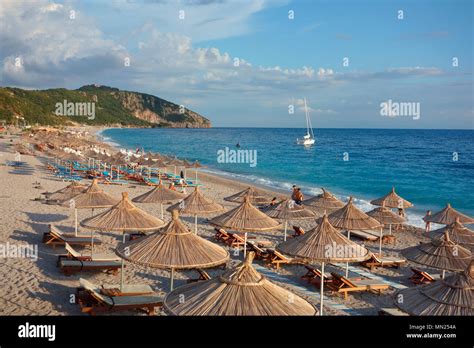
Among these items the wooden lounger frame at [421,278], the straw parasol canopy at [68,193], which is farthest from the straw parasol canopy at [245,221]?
the straw parasol canopy at [68,193]

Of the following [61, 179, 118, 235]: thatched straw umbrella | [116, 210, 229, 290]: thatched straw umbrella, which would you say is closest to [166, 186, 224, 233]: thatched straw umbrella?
[61, 179, 118, 235]: thatched straw umbrella

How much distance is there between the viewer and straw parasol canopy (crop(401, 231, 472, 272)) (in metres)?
8.39

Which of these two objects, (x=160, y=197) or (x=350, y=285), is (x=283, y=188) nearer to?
(x=160, y=197)

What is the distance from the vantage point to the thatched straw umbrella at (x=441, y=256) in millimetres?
8391

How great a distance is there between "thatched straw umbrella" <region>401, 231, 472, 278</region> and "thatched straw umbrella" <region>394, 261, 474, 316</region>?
2.86 meters

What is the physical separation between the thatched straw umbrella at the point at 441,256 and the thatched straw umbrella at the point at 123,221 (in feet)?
17.2

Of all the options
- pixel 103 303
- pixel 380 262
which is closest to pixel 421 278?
pixel 380 262

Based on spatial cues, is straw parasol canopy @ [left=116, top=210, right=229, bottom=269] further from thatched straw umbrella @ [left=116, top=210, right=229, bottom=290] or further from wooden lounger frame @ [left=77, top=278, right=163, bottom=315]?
wooden lounger frame @ [left=77, top=278, right=163, bottom=315]

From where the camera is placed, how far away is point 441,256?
8.53m

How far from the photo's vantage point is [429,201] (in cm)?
2897

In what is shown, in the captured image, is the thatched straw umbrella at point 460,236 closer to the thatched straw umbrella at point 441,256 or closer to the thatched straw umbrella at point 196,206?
the thatched straw umbrella at point 441,256

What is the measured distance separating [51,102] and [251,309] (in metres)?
127

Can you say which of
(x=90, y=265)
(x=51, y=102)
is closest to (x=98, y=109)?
(x=51, y=102)

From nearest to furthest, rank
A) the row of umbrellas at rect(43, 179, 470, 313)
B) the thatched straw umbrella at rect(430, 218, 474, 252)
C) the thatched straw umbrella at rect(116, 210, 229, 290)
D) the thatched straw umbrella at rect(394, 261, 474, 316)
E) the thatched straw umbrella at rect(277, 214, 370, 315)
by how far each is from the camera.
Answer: the thatched straw umbrella at rect(394, 261, 474, 316)
the thatched straw umbrella at rect(116, 210, 229, 290)
the row of umbrellas at rect(43, 179, 470, 313)
the thatched straw umbrella at rect(277, 214, 370, 315)
the thatched straw umbrella at rect(430, 218, 474, 252)
